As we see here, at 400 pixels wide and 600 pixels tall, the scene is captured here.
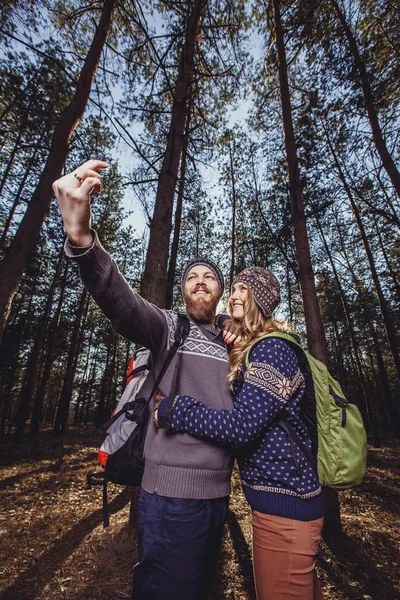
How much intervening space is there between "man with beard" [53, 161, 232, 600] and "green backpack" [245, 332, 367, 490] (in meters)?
0.41

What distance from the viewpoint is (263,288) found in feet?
6.57

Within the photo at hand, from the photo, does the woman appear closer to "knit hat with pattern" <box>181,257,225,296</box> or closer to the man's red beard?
the man's red beard

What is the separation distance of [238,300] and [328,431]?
105 cm

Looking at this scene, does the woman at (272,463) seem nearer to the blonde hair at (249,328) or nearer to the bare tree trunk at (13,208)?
the blonde hair at (249,328)

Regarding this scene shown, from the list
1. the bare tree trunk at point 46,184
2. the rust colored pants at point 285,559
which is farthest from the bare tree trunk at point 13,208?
the rust colored pants at point 285,559

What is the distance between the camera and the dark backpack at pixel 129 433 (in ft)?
4.97

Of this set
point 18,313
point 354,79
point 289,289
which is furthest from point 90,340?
point 354,79

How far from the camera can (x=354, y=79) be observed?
7.28m

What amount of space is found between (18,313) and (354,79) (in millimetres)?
20872

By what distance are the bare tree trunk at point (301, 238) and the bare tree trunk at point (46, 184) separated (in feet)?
13.8

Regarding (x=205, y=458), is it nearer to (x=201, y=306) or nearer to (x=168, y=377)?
(x=168, y=377)

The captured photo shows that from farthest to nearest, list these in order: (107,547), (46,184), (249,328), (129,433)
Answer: (46,184) < (107,547) < (249,328) < (129,433)

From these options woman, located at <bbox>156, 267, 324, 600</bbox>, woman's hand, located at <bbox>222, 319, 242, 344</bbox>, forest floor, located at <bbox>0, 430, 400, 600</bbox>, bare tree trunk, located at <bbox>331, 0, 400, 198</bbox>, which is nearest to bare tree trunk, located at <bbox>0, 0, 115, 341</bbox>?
forest floor, located at <bbox>0, 430, 400, 600</bbox>

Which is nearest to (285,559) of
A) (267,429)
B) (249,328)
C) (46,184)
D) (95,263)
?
(267,429)
